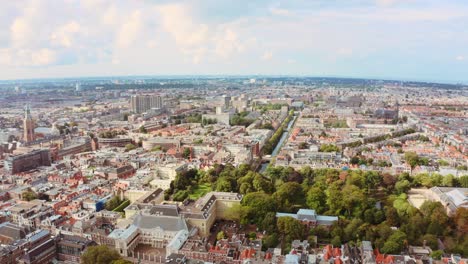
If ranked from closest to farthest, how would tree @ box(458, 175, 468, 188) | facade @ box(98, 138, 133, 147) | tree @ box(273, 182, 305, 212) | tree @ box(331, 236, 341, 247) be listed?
tree @ box(331, 236, 341, 247) → tree @ box(273, 182, 305, 212) → tree @ box(458, 175, 468, 188) → facade @ box(98, 138, 133, 147)

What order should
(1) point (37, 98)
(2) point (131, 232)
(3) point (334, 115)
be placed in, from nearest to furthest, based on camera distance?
(2) point (131, 232) → (3) point (334, 115) → (1) point (37, 98)

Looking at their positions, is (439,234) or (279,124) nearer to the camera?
(439,234)

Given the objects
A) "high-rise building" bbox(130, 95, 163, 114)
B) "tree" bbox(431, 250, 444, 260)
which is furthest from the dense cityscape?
"high-rise building" bbox(130, 95, 163, 114)

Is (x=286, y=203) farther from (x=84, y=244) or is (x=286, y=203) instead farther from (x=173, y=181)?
(x=84, y=244)

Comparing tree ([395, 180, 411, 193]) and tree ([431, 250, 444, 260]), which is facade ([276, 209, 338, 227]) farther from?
tree ([395, 180, 411, 193])

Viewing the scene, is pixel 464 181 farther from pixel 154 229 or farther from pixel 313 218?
pixel 154 229

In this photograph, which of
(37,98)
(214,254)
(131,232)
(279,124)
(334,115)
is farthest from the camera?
(37,98)

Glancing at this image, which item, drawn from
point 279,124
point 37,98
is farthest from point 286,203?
point 37,98
